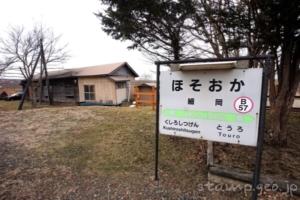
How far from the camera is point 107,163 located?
3795 mm

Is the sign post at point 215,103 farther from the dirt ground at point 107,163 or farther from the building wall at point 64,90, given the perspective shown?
the building wall at point 64,90

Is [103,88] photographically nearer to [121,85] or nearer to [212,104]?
[121,85]

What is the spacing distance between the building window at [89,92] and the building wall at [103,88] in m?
0.35

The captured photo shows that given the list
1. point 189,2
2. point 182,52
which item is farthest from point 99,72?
point 189,2

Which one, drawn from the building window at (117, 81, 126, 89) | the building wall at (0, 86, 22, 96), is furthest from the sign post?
the building wall at (0, 86, 22, 96)

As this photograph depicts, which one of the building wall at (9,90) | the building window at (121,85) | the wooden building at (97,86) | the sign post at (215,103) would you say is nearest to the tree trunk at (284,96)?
the sign post at (215,103)

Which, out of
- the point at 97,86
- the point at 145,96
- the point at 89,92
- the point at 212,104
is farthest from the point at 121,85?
the point at 212,104

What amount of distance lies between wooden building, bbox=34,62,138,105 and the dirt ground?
1091 centimetres

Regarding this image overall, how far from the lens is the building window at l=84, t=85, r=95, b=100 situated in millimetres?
17719

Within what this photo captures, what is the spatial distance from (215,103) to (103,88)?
15.2 metres

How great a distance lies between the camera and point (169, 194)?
9.58ft

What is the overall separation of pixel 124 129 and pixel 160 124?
2.77 meters

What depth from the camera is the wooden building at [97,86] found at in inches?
661

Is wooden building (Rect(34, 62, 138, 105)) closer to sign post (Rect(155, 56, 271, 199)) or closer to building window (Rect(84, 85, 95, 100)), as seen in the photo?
building window (Rect(84, 85, 95, 100))
